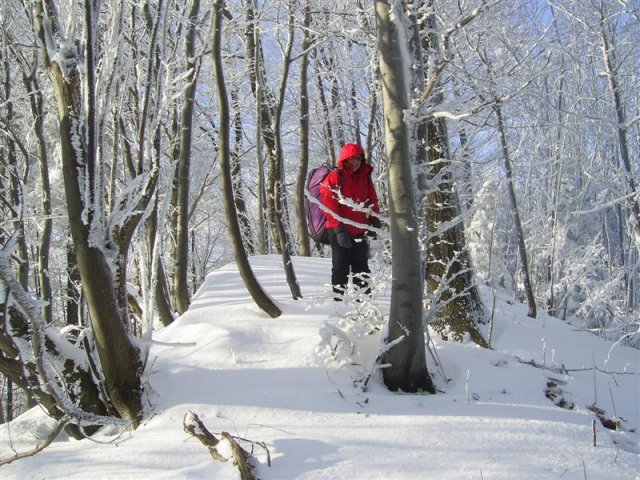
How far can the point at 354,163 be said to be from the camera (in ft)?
12.8

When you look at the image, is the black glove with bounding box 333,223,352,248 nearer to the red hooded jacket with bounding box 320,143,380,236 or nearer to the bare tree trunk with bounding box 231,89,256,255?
the red hooded jacket with bounding box 320,143,380,236

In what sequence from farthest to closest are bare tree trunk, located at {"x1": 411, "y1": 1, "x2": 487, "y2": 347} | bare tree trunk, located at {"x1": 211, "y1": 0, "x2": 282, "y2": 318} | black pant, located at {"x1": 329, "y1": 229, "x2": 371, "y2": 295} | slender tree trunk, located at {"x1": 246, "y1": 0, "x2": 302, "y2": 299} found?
slender tree trunk, located at {"x1": 246, "y1": 0, "x2": 302, "y2": 299} < black pant, located at {"x1": 329, "y1": 229, "x2": 371, "y2": 295} < bare tree trunk, located at {"x1": 211, "y1": 0, "x2": 282, "y2": 318} < bare tree trunk, located at {"x1": 411, "y1": 1, "x2": 487, "y2": 347}

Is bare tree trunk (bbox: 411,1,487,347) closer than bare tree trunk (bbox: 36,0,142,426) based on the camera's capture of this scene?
No

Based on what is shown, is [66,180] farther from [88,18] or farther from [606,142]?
[606,142]

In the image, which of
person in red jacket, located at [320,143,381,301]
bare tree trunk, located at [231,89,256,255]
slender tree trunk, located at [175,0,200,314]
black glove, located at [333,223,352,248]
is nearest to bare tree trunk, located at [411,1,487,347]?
person in red jacket, located at [320,143,381,301]

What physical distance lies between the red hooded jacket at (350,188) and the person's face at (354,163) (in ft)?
0.09

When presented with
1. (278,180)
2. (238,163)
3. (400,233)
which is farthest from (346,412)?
(238,163)

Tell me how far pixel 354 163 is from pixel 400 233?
1.44m

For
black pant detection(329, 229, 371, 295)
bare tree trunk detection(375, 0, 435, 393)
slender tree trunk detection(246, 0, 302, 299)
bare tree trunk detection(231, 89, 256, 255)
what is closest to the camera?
bare tree trunk detection(375, 0, 435, 393)

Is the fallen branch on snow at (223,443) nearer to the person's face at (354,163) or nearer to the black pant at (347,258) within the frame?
the black pant at (347,258)

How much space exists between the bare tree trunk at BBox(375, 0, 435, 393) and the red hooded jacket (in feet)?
3.88

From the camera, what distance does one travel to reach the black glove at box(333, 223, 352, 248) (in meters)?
3.84

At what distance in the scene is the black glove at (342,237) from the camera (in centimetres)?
384

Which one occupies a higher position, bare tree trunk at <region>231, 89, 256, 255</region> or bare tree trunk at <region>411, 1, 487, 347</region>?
bare tree trunk at <region>231, 89, 256, 255</region>
